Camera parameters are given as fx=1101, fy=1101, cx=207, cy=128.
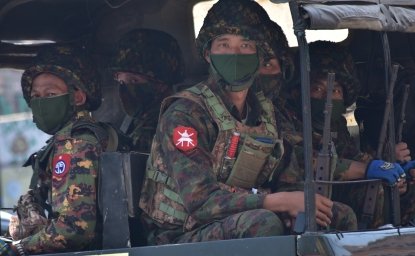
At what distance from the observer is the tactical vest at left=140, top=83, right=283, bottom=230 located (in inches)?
208

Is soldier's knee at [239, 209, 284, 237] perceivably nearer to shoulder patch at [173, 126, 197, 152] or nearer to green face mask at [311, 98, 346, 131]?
shoulder patch at [173, 126, 197, 152]

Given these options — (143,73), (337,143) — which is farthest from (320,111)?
(143,73)

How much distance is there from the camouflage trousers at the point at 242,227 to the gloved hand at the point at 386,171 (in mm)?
626

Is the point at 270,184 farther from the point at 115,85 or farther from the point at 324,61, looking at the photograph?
the point at 115,85

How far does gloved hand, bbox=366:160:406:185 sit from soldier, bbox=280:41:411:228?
9.5 inches

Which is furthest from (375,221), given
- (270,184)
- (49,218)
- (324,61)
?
(49,218)

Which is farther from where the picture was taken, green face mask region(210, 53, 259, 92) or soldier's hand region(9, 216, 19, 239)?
soldier's hand region(9, 216, 19, 239)

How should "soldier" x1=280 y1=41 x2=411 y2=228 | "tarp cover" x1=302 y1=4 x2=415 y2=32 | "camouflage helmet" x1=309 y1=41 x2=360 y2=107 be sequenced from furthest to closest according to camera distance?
"camouflage helmet" x1=309 y1=41 x2=360 y2=107
"soldier" x1=280 y1=41 x2=411 y2=228
"tarp cover" x1=302 y1=4 x2=415 y2=32

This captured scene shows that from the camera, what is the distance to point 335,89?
241 inches

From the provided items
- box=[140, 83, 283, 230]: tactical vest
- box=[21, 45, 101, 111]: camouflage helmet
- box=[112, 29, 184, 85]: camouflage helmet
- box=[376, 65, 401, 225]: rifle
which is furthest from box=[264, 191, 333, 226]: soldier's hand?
box=[112, 29, 184, 85]: camouflage helmet

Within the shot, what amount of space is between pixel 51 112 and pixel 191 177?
3.30 feet

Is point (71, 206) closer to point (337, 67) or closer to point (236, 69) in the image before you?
point (236, 69)

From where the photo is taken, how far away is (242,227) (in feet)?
16.2

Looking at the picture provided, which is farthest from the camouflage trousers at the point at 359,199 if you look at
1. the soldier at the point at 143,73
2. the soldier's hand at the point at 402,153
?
the soldier at the point at 143,73
